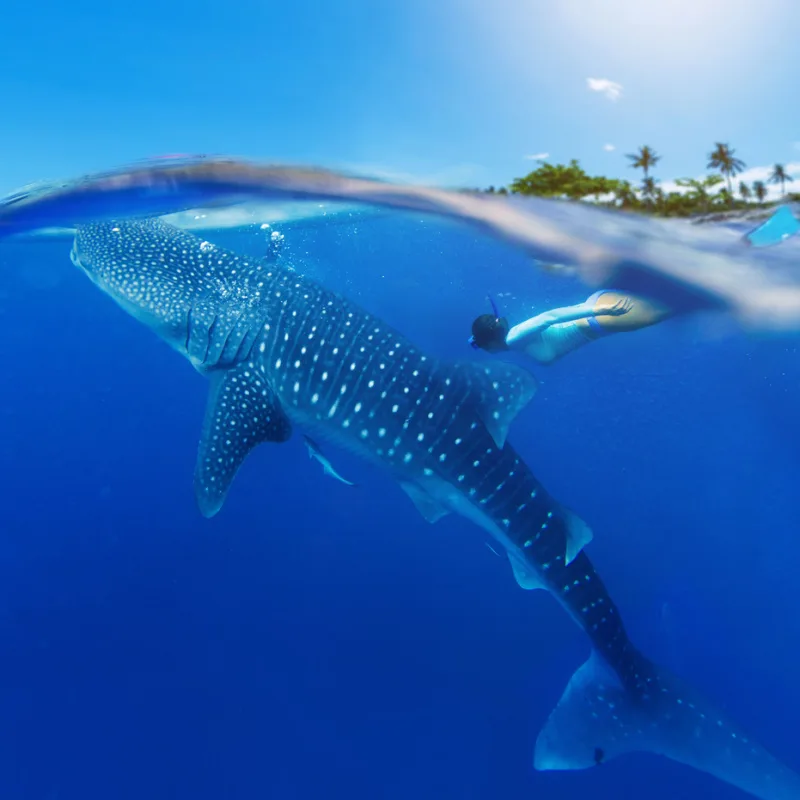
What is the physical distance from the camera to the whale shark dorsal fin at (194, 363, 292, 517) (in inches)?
188

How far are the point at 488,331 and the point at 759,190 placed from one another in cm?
344

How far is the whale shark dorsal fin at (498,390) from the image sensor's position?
190 inches

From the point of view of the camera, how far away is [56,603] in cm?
808

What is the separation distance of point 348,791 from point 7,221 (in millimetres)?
12185

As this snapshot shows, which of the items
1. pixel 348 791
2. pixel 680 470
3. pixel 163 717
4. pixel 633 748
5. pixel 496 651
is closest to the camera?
pixel 633 748

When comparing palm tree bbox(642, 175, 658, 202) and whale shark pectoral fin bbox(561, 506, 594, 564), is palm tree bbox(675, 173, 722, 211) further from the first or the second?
whale shark pectoral fin bbox(561, 506, 594, 564)

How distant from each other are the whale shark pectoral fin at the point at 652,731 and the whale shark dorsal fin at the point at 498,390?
2.57 metres

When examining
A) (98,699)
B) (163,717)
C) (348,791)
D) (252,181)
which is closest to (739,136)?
(252,181)

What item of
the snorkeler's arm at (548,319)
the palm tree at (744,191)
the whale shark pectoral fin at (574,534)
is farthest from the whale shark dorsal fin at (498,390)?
the palm tree at (744,191)

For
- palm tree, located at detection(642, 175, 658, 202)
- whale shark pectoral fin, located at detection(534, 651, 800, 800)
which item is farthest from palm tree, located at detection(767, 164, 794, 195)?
whale shark pectoral fin, located at detection(534, 651, 800, 800)

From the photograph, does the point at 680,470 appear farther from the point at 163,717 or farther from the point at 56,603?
the point at 56,603

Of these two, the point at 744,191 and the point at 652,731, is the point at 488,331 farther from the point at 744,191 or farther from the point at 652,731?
the point at 652,731

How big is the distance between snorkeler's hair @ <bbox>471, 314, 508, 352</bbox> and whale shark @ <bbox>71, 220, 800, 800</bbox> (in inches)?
36.4

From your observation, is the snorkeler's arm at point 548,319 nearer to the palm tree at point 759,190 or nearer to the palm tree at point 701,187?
the palm tree at point 701,187
